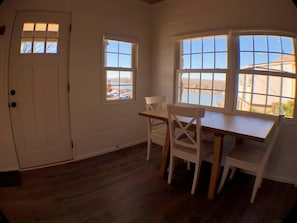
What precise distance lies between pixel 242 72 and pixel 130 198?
88.9 inches

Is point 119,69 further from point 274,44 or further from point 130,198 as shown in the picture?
point 274,44

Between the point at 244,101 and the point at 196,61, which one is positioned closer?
the point at 244,101

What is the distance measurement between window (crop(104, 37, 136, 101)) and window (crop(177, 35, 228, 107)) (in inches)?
35.2

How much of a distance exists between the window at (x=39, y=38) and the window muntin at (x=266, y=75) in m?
2.64

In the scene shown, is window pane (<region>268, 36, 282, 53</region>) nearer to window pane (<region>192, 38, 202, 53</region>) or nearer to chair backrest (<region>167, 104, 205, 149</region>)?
window pane (<region>192, 38, 202, 53</region>)

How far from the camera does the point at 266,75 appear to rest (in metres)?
2.69

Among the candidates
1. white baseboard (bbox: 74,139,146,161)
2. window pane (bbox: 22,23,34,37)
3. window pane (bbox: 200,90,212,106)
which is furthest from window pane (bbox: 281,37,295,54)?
window pane (bbox: 22,23,34,37)

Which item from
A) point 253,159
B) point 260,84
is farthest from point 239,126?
point 260,84

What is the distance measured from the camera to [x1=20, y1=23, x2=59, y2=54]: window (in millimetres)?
2669

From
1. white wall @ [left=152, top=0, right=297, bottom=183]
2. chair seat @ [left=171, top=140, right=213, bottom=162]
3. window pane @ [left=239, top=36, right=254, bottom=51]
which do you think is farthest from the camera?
window pane @ [left=239, top=36, right=254, bottom=51]

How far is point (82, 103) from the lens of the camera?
10.3 ft

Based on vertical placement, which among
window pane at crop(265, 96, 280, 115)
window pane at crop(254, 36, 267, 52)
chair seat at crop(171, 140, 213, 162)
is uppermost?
window pane at crop(254, 36, 267, 52)

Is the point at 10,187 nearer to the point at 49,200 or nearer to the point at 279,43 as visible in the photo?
the point at 49,200

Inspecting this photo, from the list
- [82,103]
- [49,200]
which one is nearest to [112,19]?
[82,103]
